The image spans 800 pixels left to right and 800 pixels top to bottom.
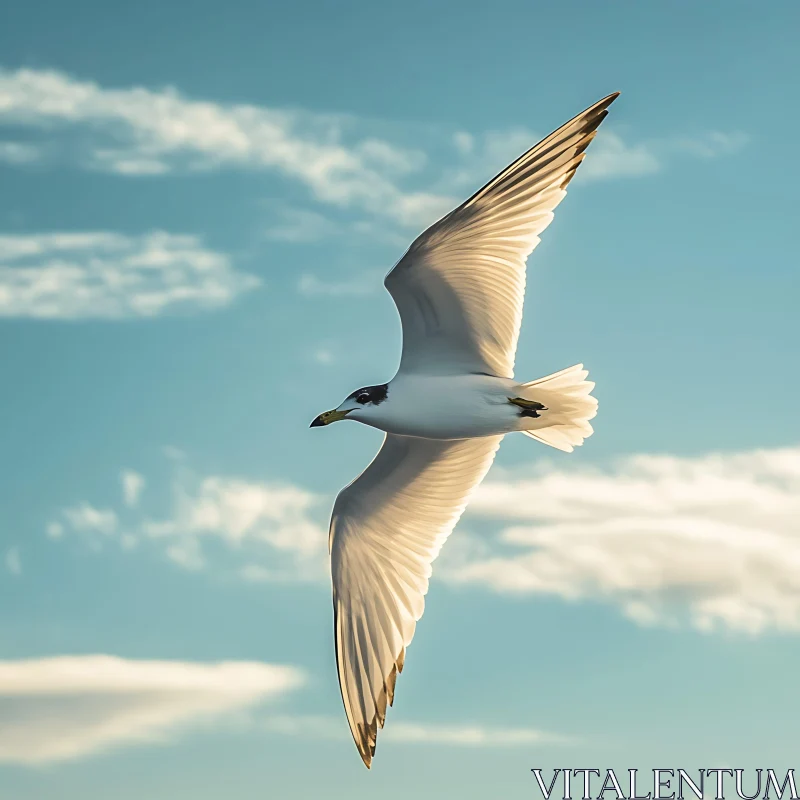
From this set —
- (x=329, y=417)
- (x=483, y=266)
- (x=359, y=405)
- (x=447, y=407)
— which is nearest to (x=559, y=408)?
(x=447, y=407)

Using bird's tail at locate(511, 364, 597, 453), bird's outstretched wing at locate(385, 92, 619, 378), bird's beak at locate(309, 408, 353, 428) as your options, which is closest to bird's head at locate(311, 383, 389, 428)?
bird's beak at locate(309, 408, 353, 428)

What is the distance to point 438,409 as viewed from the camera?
1114 cm

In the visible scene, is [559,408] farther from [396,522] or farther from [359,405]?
[396,522]

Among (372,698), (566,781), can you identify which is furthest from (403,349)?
(566,781)

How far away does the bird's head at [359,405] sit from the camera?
11266mm

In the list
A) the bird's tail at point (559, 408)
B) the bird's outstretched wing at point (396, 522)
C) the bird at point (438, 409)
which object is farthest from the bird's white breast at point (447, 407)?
the bird's outstretched wing at point (396, 522)

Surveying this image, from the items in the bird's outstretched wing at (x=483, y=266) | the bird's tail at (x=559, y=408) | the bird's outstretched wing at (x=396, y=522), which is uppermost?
the bird's outstretched wing at (x=483, y=266)

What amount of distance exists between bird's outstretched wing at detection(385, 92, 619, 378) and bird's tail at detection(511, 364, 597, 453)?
1.20ft

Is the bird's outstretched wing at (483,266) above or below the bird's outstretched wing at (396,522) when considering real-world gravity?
above

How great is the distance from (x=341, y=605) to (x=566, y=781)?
320 centimetres

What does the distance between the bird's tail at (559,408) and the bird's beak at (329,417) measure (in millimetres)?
1407

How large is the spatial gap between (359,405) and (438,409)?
669 mm

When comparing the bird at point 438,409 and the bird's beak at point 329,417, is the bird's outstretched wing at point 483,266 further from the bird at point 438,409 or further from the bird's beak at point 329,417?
the bird's beak at point 329,417

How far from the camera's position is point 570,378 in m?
11.4
